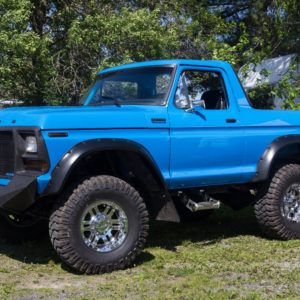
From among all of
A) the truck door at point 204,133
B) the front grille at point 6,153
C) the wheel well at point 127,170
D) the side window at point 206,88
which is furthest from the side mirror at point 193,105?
the front grille at point 6,153

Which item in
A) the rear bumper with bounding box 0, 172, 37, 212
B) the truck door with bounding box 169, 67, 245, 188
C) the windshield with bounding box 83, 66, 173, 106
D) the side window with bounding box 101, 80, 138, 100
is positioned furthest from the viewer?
the side window with bounding box 101, 80, 138, 100

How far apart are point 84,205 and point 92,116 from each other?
0.80m

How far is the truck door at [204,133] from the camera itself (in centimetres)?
Answer: 566

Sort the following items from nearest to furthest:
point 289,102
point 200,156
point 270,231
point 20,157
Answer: point 20,157 < point 200,156 < point 270,231 < point 289,102

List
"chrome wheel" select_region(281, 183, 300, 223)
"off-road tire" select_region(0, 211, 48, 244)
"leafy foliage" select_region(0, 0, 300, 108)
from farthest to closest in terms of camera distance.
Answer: "leafy foliage" select_region(0, 0, 300, 108) < "chrome wheel" select_region(281, 183, 300, 223) < "off-road tire" select_region(0, 211, 48, 244)

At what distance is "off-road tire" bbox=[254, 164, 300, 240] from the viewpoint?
6.41 metres

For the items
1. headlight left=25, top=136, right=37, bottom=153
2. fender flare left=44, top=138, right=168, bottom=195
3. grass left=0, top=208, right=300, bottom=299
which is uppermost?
headlight left=25, top=136, right=37, bottom=153

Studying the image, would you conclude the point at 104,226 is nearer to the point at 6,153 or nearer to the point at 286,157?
the point at 6,153

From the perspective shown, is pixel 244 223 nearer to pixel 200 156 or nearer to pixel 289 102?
pixel 200 156

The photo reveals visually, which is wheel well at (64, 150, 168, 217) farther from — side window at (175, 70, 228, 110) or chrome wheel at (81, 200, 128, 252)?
side window at (175, 70, 228, 110)

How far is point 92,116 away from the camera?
506 centimetres

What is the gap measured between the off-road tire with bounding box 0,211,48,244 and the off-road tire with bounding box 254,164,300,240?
8.25ft

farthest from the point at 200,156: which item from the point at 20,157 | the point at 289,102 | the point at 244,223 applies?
the point at 289,102

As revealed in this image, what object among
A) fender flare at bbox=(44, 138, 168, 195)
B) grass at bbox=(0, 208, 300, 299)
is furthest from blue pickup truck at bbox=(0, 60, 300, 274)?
grass at bbox=(0, 208, 300, 299)
